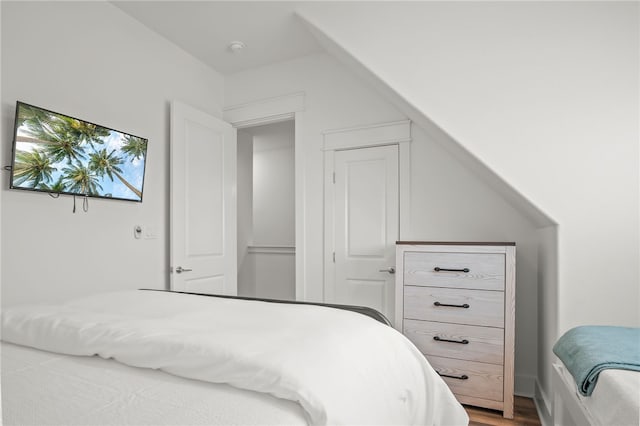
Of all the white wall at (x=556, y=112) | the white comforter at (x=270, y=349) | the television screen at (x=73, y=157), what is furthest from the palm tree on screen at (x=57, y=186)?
the white wall at (x=556, y=112)

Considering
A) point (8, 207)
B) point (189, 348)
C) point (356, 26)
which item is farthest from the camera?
point (356, 26)

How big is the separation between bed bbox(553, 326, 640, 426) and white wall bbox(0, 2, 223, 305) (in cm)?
265

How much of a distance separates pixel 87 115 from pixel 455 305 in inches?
107

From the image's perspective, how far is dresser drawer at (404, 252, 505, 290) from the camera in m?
2.33

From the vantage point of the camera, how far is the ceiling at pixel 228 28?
8.74 ft

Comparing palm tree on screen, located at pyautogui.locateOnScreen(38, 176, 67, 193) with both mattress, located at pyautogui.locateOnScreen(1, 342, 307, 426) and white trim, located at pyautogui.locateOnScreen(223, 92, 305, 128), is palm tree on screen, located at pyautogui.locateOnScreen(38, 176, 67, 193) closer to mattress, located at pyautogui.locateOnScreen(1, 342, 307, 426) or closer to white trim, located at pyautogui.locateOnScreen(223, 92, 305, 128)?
mattress, located at pyautogui.locateOnScreen(1, 342, 307, 426)

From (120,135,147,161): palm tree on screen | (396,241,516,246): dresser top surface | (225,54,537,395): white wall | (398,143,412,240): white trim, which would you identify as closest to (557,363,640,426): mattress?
(396,241,516,246): dresser top surface

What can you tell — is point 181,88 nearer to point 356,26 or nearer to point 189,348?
point 356,26

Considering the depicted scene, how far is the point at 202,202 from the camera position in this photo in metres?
3.32

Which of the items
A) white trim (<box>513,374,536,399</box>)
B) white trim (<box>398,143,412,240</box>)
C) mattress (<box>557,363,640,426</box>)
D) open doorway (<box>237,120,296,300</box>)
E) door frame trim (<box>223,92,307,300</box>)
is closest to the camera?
mattress (<box>557,363,640,426</box>)

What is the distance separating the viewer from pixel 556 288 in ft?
6.21

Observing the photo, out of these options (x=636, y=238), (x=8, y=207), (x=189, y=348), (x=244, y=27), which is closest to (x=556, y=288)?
(x=636, y=238)

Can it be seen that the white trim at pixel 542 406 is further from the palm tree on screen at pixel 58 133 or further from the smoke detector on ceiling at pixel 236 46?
the smoke detector on ceiling at pixel 236 46

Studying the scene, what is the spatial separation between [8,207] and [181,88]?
1.70m
